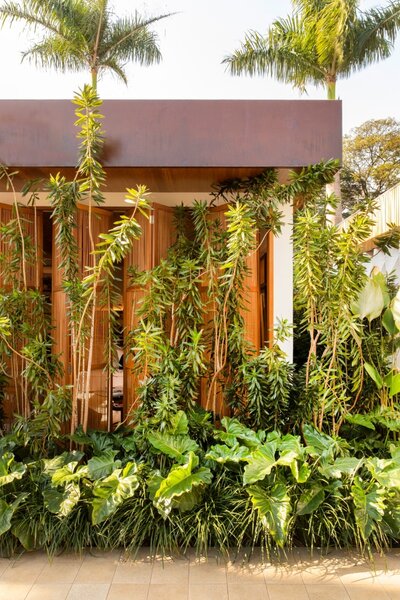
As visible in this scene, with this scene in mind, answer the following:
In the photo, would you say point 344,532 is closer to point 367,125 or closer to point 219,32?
point 219,32

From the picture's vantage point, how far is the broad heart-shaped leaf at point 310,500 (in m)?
3.15

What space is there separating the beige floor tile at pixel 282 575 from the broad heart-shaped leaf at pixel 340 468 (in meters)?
0.64

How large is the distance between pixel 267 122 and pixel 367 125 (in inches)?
776

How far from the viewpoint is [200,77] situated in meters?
13.8

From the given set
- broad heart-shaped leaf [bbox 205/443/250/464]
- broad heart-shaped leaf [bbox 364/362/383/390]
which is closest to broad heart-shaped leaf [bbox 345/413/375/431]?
broad heart-shaped leaf [bbox 364/362/383/390]

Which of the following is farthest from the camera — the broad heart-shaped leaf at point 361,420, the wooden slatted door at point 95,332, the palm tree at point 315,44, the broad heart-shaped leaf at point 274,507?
the palm tree at point 315,44

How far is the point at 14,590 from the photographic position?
290 centimetres

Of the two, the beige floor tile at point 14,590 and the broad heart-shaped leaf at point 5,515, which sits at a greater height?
the broad heart-shaped leaf at point 5,515

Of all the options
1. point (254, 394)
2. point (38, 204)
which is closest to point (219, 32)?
point (38, 204)

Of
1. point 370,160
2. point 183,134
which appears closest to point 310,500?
point 183,134

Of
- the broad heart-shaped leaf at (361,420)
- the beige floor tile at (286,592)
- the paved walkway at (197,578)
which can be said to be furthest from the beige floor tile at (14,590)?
the broad heart-shaped leaf at (361,420)

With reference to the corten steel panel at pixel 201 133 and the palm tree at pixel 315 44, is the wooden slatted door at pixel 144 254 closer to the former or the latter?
the corten steel panel at pixel 201 133

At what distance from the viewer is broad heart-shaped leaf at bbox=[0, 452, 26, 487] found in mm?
3268

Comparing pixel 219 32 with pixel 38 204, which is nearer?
pixel 38 204
